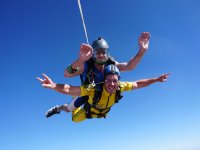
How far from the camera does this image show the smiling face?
6.49 m

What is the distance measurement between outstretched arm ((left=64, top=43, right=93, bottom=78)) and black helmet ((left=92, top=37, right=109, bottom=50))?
462 mm

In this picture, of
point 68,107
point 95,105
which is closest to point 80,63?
point 95,105

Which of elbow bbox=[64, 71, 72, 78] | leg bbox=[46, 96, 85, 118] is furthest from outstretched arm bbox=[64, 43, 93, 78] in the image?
leg bbox=[46, 96, 85, 118]

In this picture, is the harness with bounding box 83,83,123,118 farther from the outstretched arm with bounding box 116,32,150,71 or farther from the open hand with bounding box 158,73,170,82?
the open hand with bounding box 158,73,170,82

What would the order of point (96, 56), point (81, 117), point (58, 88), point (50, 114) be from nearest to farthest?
point (58, 88) → point (96, 56) → point (81, 117) → point (50, 114)

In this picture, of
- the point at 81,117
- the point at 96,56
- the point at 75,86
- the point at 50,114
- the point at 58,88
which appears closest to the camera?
the point at 58,88

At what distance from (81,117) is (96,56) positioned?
210cm

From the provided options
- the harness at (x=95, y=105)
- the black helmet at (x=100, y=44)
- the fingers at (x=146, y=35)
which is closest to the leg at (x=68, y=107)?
the harness at (x=95, y=105)

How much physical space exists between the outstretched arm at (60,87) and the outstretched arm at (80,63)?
419mm

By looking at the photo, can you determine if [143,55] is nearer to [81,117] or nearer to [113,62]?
[113,62]

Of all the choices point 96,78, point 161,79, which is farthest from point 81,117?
point 161,79

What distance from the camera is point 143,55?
22.9ft

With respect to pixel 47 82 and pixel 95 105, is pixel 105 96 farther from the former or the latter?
pixel 47 82

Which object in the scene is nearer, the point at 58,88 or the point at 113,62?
the point at 58,88
